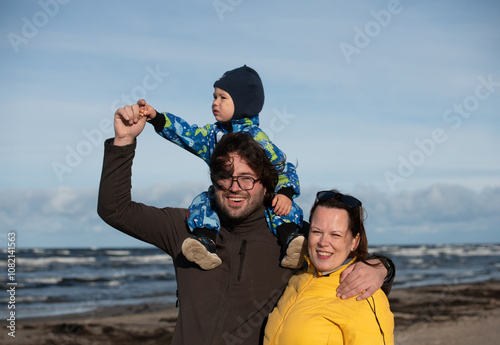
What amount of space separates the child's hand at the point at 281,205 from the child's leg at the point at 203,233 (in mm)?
378

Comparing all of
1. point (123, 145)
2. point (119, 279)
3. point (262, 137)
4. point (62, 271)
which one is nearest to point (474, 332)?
point (262, 137)

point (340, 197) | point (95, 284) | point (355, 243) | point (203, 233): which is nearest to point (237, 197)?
point (203, 233)

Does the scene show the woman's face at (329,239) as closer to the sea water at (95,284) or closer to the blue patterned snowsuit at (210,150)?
the blue patterned snowsuit at (210,150)

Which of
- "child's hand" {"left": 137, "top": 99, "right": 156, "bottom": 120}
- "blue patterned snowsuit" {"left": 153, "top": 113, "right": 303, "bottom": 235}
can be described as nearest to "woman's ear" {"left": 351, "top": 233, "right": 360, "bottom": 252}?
"blue patterned snowsuit" {"left": 153, "top": 113, "right": 303, "bottom": 235}

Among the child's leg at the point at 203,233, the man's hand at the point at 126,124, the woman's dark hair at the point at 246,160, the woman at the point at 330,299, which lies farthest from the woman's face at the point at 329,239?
the man's hand at the point at 126,124

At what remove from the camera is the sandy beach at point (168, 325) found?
429 inches

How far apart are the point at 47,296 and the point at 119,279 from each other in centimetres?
590

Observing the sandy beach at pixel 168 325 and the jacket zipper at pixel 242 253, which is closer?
the jacket zipper at pixel 242 253

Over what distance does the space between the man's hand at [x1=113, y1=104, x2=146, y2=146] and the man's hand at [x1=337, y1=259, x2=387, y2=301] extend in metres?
1.40

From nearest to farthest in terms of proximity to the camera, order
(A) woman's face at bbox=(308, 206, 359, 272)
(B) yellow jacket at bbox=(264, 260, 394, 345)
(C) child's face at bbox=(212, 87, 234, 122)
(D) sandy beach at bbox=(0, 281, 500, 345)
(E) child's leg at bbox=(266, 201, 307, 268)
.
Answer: (B) yellow jacket at bbox=(264, 260, 394, 345), (A) woman's face at bbox=(308, 206, 359, 272), (E) child's leg at bbox=(266, 201, 307, 268), (C) child's face at bbox=(212, 87, 234, 122), (D) sandy beach at bbox=(0, 281, 500, 345)

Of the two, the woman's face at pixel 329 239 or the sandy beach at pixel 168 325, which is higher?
the woman's face at pixel 329 239

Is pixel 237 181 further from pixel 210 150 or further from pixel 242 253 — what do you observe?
pixel 210 150

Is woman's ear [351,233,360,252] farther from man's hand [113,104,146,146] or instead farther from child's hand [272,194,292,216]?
man's hand [113,104,146,146]

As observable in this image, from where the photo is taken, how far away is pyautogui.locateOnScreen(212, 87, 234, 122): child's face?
3.99 m
